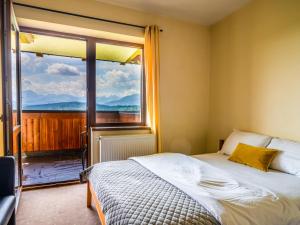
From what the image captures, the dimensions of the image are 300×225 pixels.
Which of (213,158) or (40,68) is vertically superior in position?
(40,68)

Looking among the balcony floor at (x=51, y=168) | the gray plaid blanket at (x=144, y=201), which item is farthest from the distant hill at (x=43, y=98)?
the gray plaid blanket at (x=144, y=201)

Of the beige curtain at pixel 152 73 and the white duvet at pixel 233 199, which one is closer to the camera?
the white duvet at pixel 233 199

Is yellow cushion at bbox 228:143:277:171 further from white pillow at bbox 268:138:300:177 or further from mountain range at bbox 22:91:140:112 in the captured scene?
mountain range at bbox 22:91:140:112

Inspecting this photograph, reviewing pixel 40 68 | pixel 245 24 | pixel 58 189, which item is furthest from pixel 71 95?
pixel 245 24

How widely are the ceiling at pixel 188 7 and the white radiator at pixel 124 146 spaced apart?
74.3 inches

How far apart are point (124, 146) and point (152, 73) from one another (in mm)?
1156

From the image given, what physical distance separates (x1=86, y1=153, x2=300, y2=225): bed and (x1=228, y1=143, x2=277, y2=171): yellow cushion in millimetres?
116

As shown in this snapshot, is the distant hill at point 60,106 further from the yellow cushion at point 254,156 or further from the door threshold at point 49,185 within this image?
the yellow cushion at point 254,156

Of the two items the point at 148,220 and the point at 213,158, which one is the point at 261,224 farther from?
the point at 213,158

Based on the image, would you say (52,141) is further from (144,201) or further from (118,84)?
(144,201)

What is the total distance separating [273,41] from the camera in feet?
8.11

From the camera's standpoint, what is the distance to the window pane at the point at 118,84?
305 cm

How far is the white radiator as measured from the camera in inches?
109

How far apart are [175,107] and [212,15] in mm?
1564
